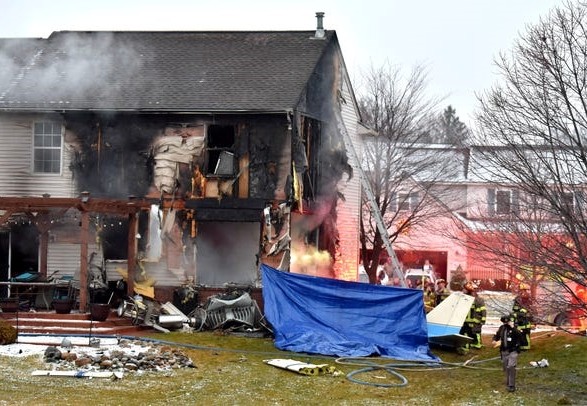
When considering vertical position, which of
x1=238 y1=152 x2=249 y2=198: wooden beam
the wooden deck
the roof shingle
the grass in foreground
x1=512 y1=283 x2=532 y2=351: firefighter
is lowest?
the grass in foreground

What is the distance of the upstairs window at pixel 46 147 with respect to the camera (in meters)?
24.7

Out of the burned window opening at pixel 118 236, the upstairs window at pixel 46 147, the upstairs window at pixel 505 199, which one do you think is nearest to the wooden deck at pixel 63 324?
the burned window opening at pixel 118 236

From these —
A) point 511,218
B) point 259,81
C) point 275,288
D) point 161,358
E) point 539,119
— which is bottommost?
point 161,358

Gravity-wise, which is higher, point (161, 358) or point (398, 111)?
point (398, 111)

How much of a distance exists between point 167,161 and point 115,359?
344 inches

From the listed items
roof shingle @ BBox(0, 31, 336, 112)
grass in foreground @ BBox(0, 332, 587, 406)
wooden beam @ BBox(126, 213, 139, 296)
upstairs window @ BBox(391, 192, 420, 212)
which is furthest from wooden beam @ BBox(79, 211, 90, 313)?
upstairs window @ BBox(391, 192, 420, 212)

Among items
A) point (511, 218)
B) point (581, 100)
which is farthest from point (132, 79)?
point (581, 100)

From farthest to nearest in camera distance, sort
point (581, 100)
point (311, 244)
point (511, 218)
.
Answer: point (311, 244) → point (511, 218) → point (581, 100)

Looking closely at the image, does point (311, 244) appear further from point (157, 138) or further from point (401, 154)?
point (401, 154)

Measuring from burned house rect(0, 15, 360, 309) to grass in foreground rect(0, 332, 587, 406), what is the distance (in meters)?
5.28

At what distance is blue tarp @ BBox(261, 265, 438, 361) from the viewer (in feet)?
64.0

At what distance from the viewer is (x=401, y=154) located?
117 feet

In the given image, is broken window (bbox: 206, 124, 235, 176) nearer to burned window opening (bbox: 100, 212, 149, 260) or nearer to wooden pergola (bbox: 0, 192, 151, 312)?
wooden pergola (bbox: 0, 192, 151, 312)

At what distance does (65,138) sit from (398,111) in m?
16.9
